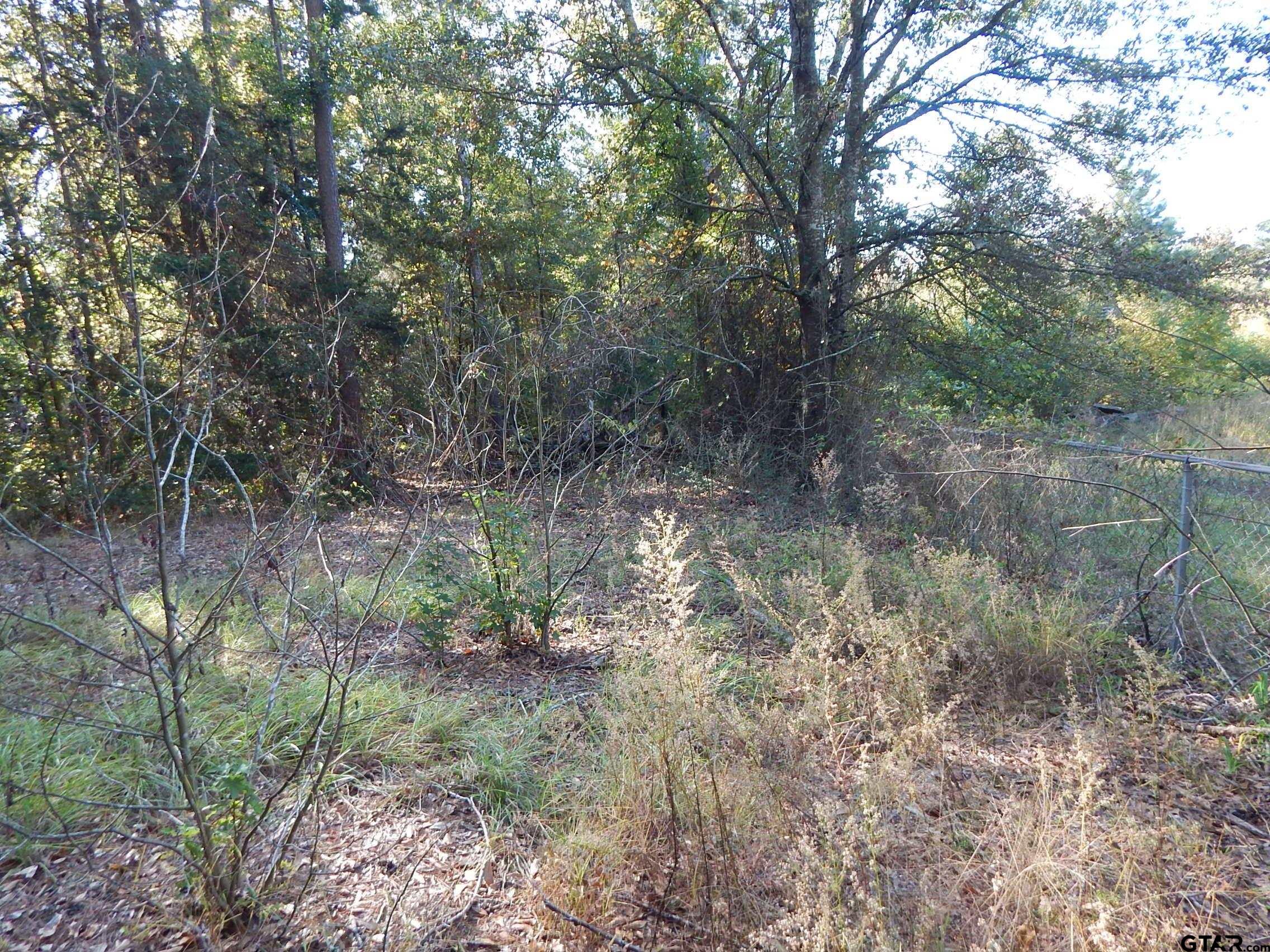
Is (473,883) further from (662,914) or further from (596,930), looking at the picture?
(662,914)

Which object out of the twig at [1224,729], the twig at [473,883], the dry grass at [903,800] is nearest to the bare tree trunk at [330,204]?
the twig at [473,883]

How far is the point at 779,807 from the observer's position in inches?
92.1

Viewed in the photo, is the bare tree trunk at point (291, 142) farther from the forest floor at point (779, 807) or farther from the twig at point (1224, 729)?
the twig at point (1224, 729)

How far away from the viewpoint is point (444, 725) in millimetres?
3148

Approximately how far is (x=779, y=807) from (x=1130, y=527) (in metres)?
4.81

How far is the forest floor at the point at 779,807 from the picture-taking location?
6.44ft

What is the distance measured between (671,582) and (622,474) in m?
4.55

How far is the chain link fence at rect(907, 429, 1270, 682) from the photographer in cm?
373

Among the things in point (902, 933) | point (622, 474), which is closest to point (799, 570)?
point (622, 474)

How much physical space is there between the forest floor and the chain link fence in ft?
1.31

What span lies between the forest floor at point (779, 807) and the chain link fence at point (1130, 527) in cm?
40

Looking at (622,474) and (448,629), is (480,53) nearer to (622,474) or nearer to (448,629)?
(622,474)
